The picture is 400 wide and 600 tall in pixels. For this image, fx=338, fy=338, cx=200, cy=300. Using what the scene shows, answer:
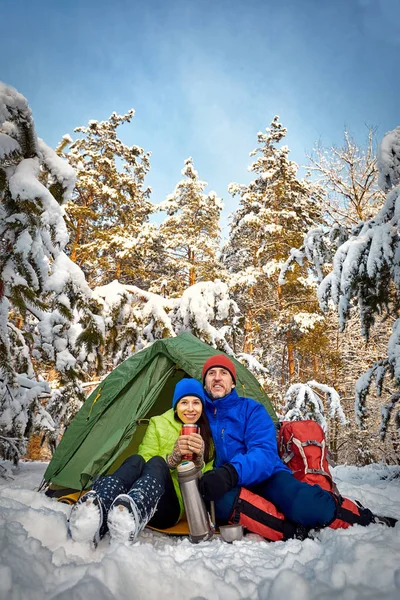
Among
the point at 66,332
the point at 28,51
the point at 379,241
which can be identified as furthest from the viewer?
the point at 28,51

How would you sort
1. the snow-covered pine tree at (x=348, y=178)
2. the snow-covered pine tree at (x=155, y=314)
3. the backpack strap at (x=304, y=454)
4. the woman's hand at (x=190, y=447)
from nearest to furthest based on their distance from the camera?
the woman's hand at (x=190, y=447), the backpack strap at (x=304, y=454), the snow-covered pine tree at (x=155, y=314), the snow-covered pine tree at (x=348, y=178)

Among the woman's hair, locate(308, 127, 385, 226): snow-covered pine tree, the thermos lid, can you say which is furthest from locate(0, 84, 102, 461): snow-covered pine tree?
locate(308, 127, 385, 226): snow-covered pine tree

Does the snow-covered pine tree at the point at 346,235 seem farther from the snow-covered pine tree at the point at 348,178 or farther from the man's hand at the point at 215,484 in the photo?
the man's hand at the point at 215,484

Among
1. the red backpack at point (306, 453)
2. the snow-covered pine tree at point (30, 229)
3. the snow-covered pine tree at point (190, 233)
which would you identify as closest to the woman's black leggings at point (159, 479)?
the red backpack at point (306, 453)

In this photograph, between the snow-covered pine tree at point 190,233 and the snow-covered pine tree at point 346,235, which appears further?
the snow-covered pine tree at point 190,233

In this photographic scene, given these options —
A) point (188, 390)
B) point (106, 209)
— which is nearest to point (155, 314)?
point (188, 390)

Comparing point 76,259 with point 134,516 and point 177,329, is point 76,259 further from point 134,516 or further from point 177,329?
point 134,516

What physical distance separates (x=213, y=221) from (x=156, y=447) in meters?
11.8

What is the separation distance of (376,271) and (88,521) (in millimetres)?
3210

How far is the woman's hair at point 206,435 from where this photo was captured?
2.76 meters

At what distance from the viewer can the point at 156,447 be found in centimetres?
279

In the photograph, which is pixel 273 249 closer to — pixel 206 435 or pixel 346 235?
pixel 346 235

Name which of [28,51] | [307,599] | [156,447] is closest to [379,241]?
[156,447]

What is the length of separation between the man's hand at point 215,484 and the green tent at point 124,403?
1323 mm
